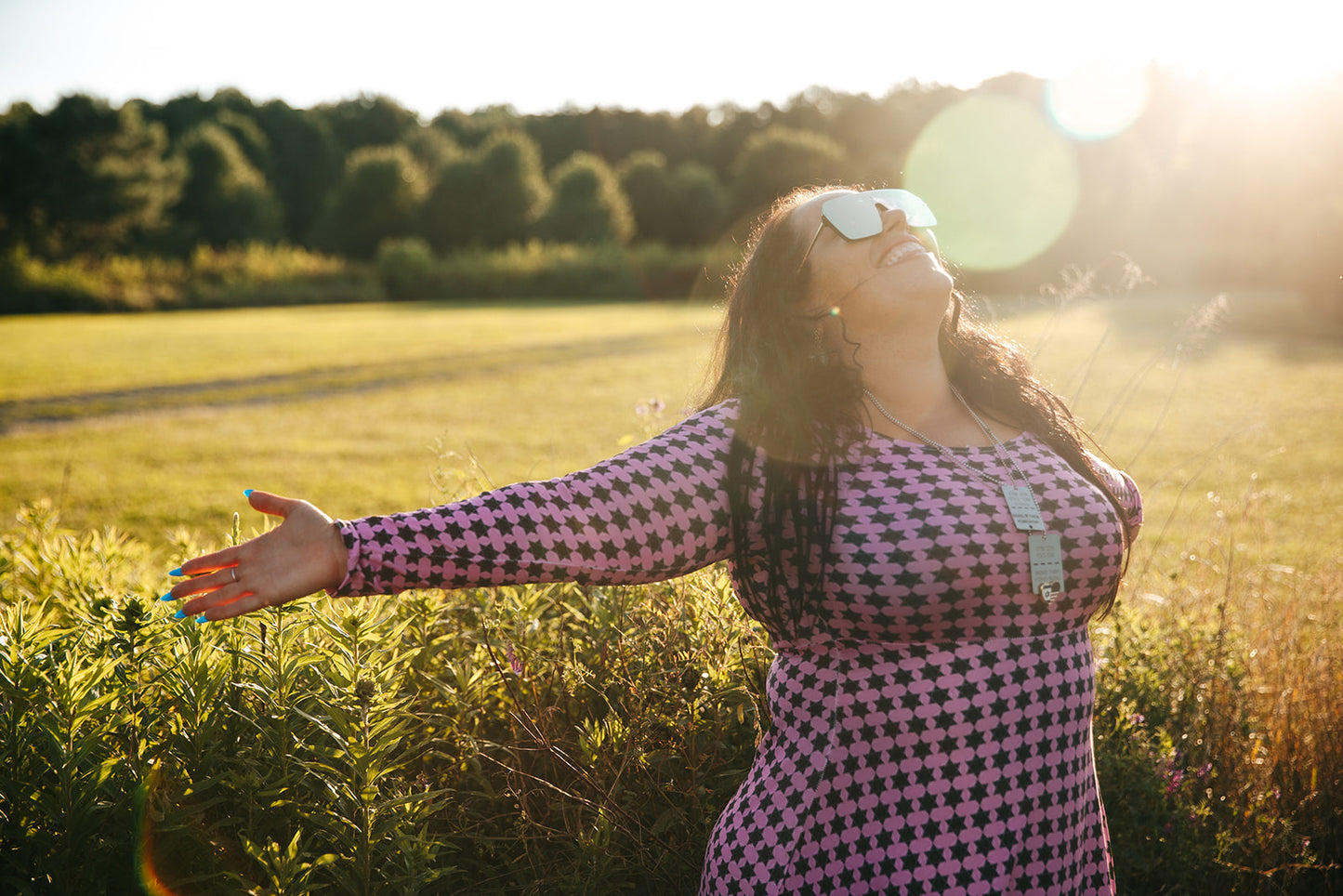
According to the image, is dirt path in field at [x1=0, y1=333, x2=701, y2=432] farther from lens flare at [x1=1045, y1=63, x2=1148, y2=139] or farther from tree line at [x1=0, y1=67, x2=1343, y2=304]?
lens flare at [x1=1045, y1=63, x2=1148, y2=139]

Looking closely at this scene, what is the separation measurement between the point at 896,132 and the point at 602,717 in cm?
6135

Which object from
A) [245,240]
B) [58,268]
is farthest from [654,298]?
[245,240]

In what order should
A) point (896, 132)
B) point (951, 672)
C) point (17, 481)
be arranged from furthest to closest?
1. point (896, 132)
2. point (17, 481)
3. point (951, 672)

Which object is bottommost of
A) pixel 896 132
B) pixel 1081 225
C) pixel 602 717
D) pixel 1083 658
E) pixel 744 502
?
pixel 602 717

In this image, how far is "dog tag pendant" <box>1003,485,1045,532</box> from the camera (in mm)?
1606

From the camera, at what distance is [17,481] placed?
7.39m

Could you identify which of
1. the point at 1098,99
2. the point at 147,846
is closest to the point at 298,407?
the point at 147,846

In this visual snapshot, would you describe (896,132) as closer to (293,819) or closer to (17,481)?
(17,481)

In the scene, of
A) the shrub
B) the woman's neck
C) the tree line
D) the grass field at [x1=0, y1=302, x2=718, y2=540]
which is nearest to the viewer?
the woman's neck

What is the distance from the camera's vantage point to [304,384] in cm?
1385

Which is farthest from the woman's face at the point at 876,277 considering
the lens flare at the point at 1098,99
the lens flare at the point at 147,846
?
the lens flare at the point at 1098,99

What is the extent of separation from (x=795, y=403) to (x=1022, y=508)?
19.3 inches

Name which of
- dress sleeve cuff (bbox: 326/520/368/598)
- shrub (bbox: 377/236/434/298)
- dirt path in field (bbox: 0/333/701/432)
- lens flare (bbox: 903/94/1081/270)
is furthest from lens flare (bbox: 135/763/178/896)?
lens flare (bbox: 903/94/1081/270)

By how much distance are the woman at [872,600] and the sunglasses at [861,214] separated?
0.37m
